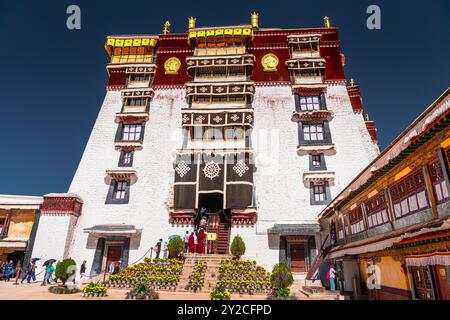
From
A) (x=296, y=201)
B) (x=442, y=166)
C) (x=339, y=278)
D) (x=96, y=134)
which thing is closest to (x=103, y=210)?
(x=96, y=134)

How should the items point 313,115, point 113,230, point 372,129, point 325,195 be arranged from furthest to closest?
point 372,129, point 313,115, point 325,195, point 113,230

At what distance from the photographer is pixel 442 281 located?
7812mm

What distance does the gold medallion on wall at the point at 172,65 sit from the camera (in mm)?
25223

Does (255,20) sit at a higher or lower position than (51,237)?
higher

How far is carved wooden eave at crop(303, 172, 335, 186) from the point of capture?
1941 cm

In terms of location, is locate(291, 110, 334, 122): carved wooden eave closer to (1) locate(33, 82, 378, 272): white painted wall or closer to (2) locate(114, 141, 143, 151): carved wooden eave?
(1) locate(33, 82, 378, 272): white painted wall

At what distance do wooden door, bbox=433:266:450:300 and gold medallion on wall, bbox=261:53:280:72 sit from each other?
19.5 metres

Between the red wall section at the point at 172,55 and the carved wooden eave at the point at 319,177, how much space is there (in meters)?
12.8

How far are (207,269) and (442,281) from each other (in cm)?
1035

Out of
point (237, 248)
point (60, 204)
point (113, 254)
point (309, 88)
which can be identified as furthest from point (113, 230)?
point (309, 88)

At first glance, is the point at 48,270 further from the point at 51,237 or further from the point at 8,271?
the point at 8,271

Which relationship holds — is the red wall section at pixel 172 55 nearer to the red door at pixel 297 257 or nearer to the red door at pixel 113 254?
the red door at pixel 113 254

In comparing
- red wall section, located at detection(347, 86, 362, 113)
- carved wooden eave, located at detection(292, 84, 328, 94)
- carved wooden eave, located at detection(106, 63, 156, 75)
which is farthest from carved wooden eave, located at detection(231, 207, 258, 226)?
carved wooden eave, located at detection(106, 63, 156, 75)

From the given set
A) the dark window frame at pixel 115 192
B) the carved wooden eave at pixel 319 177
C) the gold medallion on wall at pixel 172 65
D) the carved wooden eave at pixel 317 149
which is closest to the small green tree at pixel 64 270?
the dark window frame at pixel 115 192
